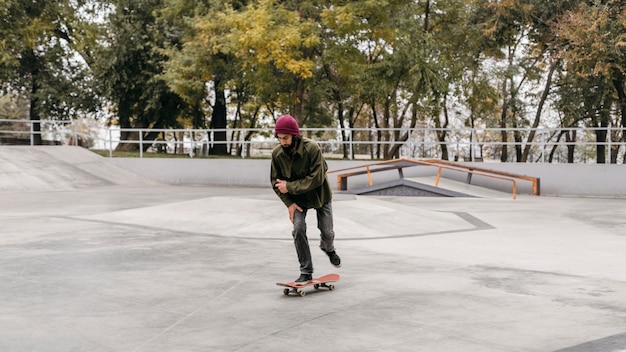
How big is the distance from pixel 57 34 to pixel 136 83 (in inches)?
315

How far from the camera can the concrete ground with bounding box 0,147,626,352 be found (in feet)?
17.5

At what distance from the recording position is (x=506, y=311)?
243 inches

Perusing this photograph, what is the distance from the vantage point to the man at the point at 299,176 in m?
6.64

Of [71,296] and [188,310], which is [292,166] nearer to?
[188,310]

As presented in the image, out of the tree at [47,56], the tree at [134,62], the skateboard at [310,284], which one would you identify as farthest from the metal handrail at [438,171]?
the tree at [47,56]

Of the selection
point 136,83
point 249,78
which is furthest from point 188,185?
point 136,83

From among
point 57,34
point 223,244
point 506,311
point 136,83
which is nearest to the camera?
point 506,311

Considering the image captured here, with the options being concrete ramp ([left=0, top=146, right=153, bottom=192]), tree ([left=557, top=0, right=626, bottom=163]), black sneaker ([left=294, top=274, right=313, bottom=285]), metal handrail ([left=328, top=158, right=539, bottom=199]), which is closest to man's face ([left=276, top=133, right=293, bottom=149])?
black sneaker ([left=294, top=274, right=313, bottom=285])

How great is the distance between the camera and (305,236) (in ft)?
22.9

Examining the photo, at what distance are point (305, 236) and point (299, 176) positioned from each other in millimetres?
616

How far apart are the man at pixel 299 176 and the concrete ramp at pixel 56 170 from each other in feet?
56.3

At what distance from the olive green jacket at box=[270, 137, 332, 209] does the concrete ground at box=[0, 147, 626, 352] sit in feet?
3.13

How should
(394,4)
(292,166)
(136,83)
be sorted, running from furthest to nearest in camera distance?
(136,83) → (394,4) → (292,166)

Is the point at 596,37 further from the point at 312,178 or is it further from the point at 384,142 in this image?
the point at 312,178
